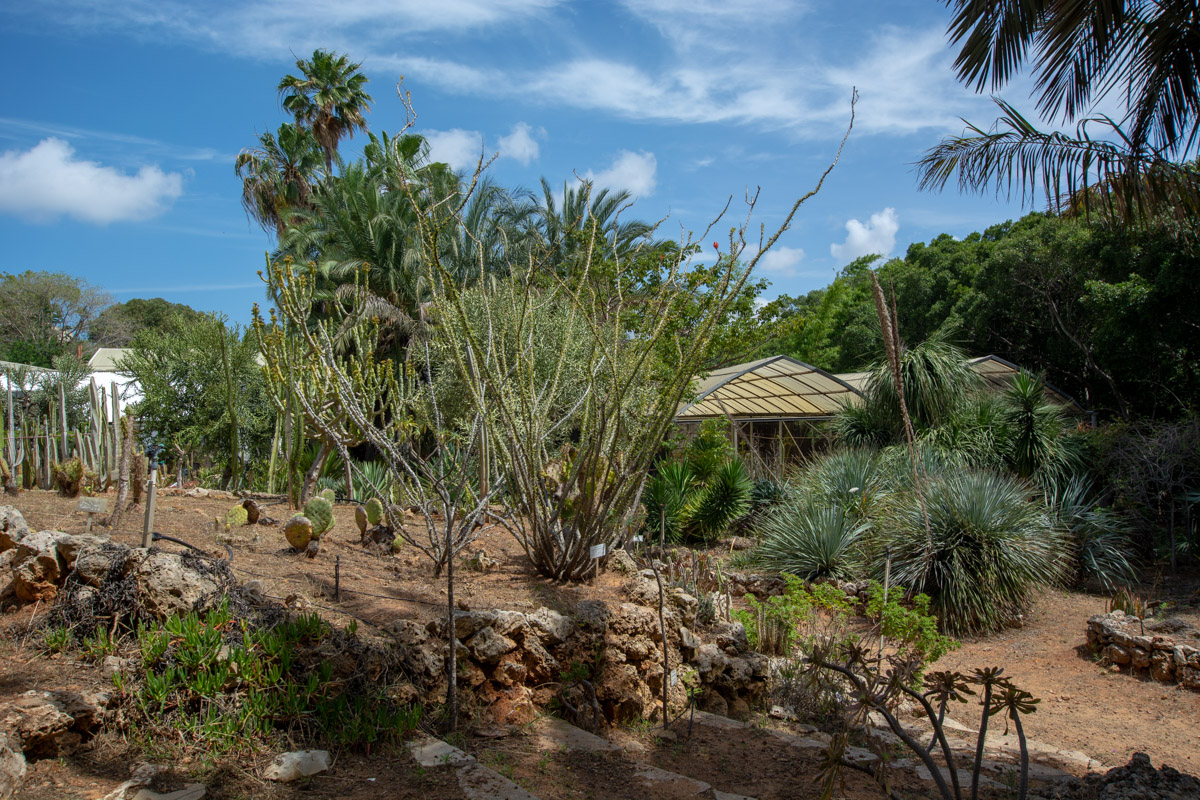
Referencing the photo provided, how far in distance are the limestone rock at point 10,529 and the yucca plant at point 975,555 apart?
278 inches

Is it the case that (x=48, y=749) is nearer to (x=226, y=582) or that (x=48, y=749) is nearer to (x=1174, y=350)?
(x=226, y=582)

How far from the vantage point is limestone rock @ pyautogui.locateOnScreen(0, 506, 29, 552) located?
4.02m

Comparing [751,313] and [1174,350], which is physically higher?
[751,313]

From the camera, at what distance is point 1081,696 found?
6.07 metres

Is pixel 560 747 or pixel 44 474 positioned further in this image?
pixel 44 474

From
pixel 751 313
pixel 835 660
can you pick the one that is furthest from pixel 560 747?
pixel 751 313

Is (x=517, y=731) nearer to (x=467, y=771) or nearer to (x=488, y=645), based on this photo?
(x=488, y=645)

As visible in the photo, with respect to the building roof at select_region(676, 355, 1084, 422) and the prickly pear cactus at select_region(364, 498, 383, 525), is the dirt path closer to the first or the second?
the prickly pear cactus at select_region(364, 498, 383, 525)

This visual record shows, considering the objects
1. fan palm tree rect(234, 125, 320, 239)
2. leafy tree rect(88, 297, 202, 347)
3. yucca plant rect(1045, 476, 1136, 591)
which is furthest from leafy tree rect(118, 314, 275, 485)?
leafy tree rect(88, 297, 202, 347)

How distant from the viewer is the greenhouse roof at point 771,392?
14.7 m

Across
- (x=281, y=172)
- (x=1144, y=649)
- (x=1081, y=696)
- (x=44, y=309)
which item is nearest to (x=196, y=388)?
(x=281, y=172)

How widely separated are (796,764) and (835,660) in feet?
5.81

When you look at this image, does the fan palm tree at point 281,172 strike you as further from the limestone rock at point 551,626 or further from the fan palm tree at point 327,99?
the limestone rock at point 551,626

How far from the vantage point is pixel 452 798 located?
2.85 m
